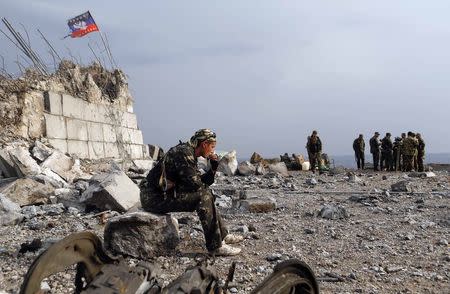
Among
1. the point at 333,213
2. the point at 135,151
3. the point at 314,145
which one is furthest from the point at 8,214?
the point at 314,145

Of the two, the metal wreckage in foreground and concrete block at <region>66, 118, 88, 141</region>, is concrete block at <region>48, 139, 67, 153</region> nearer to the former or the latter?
concrete block at <region>66, 118, 88, 141</region>

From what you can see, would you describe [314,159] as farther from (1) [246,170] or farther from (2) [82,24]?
(2) [82,24]

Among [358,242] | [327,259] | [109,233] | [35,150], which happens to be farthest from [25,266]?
[35,150]

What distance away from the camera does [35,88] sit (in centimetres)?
1136

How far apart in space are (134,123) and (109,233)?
11.6m

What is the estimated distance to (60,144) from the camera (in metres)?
11.5

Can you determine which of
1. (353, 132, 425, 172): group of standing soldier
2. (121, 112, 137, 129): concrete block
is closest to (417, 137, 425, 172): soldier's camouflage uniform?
(353, 132, 425, 172): group of standing soldier

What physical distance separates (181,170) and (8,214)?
3412mm

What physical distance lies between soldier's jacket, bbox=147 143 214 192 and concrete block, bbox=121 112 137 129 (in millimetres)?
10778

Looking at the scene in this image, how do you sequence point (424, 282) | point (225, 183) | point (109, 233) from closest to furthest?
point (424, 282), point (109, 233), point (225, 183)

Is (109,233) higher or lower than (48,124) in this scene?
lower

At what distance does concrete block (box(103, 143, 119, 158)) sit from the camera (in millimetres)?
13547

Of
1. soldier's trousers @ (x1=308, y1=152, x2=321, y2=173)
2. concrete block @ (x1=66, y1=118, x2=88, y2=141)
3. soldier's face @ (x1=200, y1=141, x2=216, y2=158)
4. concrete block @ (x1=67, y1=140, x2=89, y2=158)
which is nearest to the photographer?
soldier's face @ (x1=200, y1=141, x2=216, y2=158)

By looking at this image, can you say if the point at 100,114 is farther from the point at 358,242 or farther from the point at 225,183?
the point at 358,242
